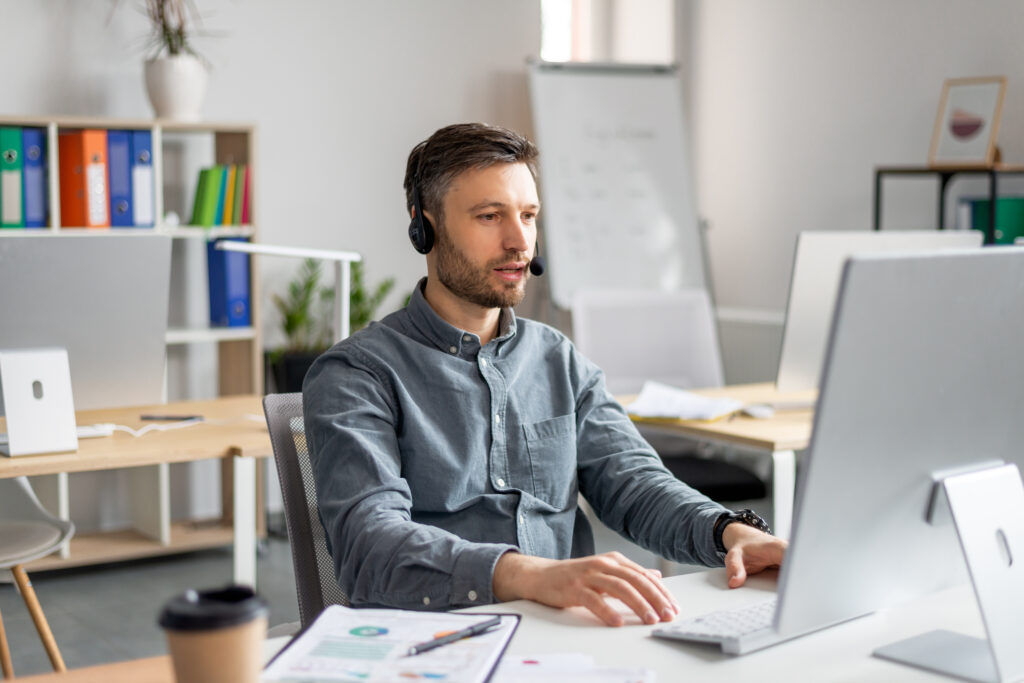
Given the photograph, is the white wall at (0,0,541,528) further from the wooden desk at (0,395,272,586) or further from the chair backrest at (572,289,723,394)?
the chair backrest at (572,289,723,394)

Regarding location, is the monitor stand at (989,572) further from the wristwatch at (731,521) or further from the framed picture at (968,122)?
the framed picture at (968,122)

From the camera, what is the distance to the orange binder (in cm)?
370

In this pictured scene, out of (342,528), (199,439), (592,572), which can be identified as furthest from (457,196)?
(199,439)

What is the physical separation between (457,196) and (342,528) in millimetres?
488

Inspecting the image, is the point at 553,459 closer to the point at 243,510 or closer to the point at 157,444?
the point at 243,510

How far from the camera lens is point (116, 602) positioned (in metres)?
3.53

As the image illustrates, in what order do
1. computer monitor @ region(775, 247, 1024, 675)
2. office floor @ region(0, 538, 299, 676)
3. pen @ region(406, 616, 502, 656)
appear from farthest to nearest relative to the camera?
1. office floor @ region(0, 538, 299, 676)
2. pen @ region(406, 616, 502, 656)
3. computer monitor @ region(775, 247, 1024, 675)

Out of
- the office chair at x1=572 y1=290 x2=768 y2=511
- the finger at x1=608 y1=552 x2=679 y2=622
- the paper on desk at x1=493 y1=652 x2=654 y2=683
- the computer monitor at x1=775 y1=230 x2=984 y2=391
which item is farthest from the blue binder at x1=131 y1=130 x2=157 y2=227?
the paper on desk at x1=493 y1=652 x2=654 y2=683

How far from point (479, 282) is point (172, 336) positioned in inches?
98.5

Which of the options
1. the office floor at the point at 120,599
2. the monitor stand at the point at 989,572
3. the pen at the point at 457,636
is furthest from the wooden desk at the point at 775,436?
the pen at the point at 457,636

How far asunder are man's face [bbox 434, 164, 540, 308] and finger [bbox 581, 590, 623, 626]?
515mm

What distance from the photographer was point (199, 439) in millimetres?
2357

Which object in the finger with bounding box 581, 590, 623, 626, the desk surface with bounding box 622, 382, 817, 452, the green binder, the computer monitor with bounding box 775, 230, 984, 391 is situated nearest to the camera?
the finger with bounding box 581, 590, 623, 626

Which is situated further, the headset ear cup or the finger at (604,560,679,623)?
the headset ear cup
